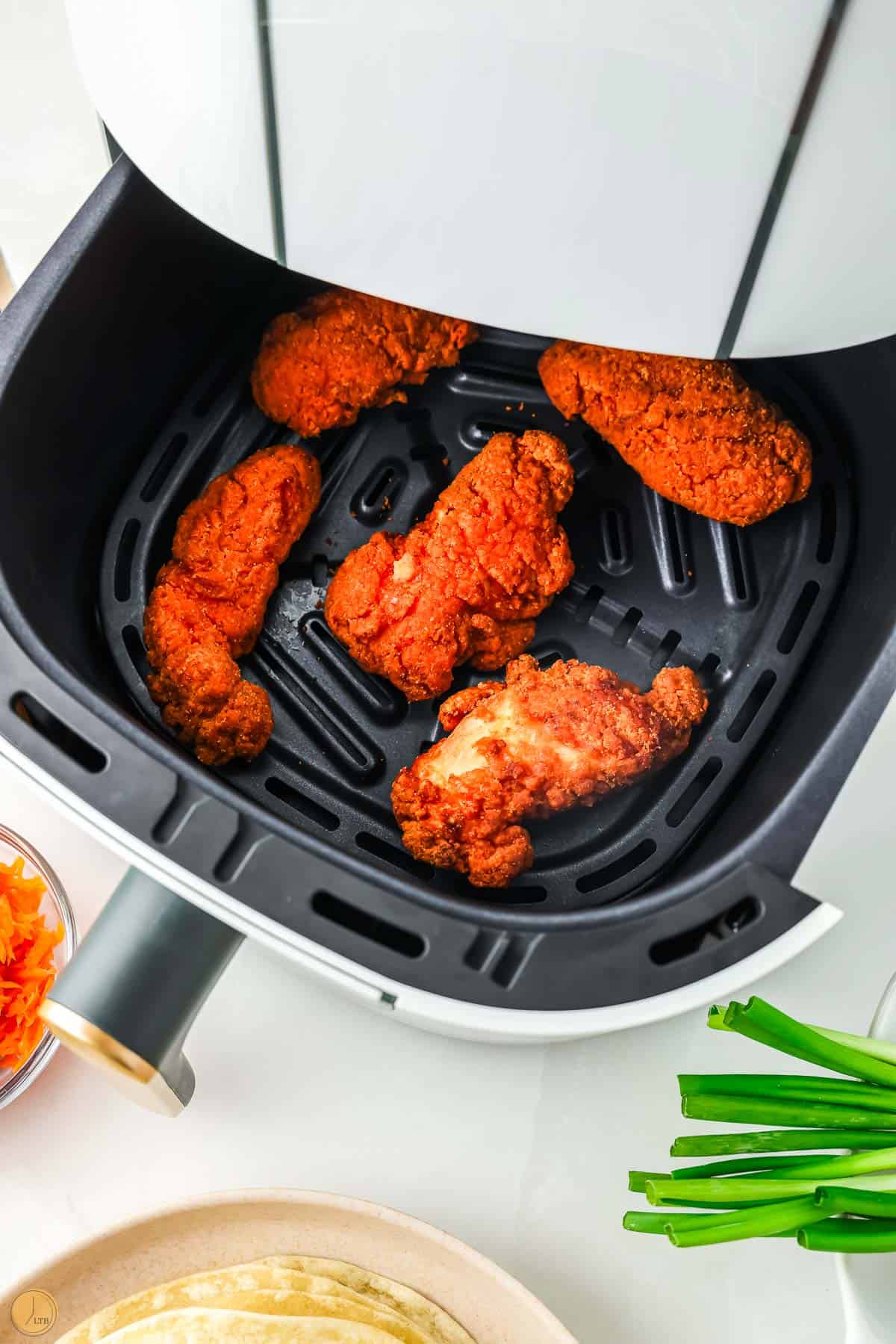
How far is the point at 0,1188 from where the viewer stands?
912mm

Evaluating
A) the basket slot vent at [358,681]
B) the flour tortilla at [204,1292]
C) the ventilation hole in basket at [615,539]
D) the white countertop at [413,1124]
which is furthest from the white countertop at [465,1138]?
the ventilation hole in basket at [615,539]

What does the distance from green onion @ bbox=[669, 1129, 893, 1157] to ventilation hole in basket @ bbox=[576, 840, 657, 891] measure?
0.20 metres

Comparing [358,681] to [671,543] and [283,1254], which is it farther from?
[283,1254]

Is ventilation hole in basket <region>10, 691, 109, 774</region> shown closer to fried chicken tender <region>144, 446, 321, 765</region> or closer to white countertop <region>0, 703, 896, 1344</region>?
fried chicken tender <region>144, 446, 321, 765</region>

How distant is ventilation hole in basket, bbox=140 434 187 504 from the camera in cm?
93

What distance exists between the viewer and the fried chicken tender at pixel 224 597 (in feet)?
2.85

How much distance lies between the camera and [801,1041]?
73 cm

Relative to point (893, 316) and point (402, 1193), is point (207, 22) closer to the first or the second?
point (893, 316)

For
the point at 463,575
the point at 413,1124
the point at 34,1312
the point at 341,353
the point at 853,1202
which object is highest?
the point at 341,353

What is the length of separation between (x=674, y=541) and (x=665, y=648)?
0.09 m

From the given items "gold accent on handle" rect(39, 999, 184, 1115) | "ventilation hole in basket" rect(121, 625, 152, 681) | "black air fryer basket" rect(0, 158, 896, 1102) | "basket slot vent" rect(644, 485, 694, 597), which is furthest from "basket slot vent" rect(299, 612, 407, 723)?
"gold accent on handle" rect(39, 999, 184, 1115)

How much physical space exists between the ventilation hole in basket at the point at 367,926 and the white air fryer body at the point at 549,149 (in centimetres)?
33

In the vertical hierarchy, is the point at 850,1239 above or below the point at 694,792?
below

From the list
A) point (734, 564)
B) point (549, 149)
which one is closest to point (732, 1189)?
point (734, 564)
